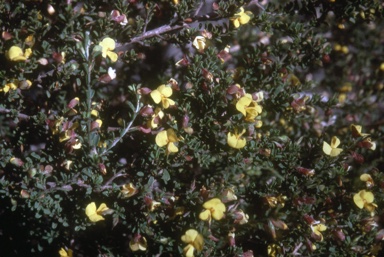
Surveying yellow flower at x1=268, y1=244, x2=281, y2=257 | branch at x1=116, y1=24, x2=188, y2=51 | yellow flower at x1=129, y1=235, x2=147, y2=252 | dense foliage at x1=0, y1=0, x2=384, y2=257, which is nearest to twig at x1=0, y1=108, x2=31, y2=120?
dense foliage at x1=0, y1=0, x2=384, y2=257

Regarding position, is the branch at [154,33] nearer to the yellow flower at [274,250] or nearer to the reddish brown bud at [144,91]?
the reddish brown bud at [144,91]

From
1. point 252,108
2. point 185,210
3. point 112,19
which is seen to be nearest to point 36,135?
point 112,19

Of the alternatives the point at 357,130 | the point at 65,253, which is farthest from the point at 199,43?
the point at 65,253

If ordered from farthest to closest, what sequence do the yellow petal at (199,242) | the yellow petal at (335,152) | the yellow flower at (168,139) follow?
the yellow petal at (335,152)
the yellow flower at (168,139)
the yellow petal at (199,242)

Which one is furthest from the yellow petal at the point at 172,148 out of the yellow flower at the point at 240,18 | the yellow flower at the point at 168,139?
the yellow flower at the point at 240,18

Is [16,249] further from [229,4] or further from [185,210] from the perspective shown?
[229,4]
